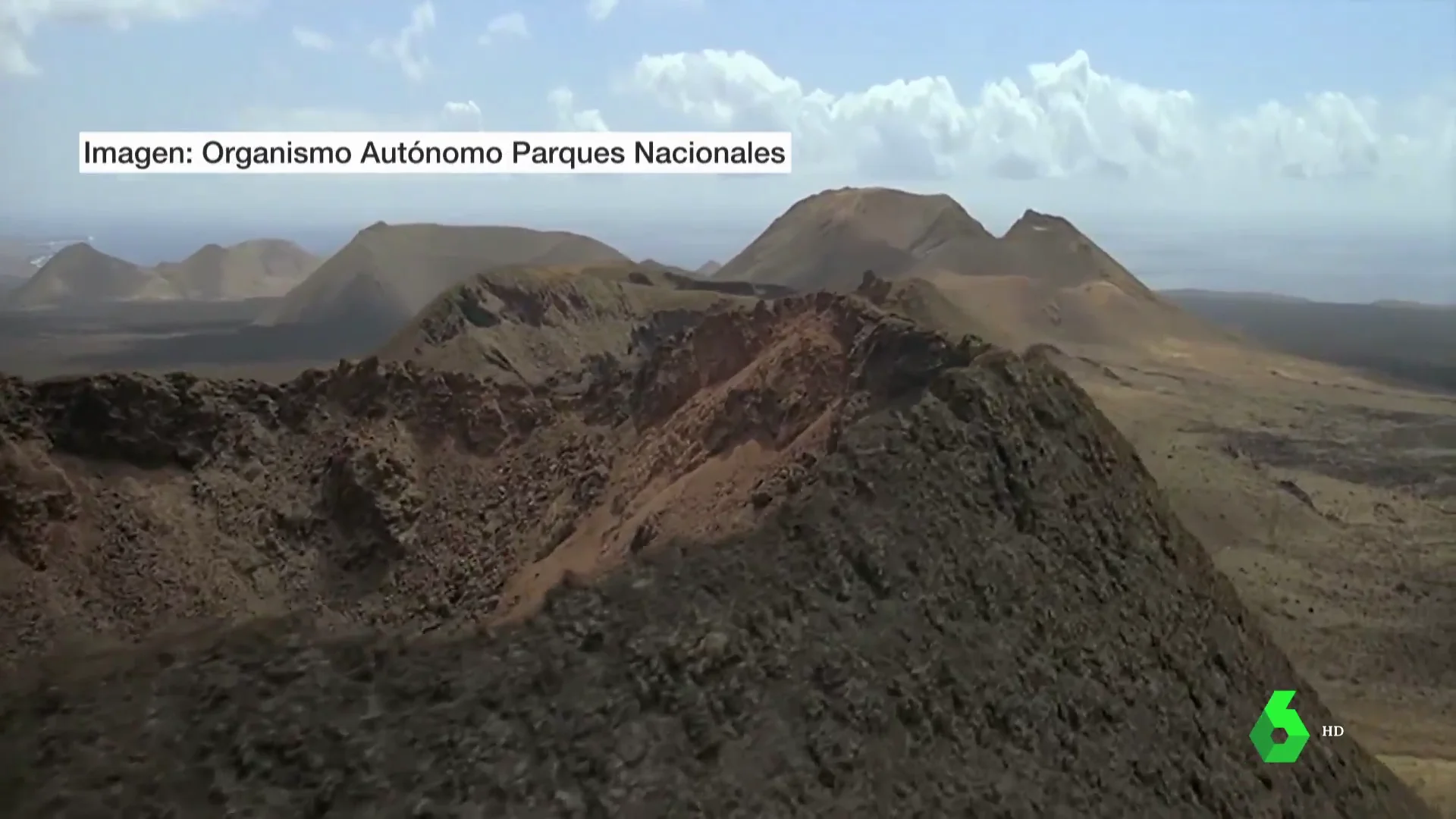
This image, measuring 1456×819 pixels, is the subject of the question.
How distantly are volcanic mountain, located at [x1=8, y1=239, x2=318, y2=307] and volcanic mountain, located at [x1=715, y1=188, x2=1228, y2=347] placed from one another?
21.5 metres

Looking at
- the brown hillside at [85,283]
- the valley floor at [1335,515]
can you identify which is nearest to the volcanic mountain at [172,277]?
the brown hillside at [85,283]

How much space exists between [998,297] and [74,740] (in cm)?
4682

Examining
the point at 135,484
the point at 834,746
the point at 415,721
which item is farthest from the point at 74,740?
the point at 135,484

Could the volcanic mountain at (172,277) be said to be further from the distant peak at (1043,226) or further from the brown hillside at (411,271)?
the distant peak at (1043,226)

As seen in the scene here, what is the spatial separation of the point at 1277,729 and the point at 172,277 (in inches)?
1043

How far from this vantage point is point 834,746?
6.12 meters

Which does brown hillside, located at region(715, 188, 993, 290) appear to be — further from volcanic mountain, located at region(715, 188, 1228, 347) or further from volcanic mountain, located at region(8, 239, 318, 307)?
volcanic mountain, located at region(8, 239, 318, 307)

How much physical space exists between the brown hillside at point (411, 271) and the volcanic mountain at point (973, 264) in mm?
18286

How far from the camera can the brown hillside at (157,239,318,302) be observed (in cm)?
2762

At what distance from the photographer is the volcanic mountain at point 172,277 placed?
16.8 m

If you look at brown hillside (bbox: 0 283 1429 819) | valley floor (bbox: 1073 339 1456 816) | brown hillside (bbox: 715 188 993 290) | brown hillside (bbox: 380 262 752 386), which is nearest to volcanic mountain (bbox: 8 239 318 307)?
brown hillside (bbox: 380 262 752 386)

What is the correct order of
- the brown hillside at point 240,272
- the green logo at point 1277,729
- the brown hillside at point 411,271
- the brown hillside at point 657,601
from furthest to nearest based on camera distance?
the brown hillside at point 411,271 < the brown hillside at point 240,272 < the green logo at point 1277,729 < the brown hillside at point 657,601

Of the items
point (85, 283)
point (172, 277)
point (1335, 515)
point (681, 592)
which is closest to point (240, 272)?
point (172, 277)

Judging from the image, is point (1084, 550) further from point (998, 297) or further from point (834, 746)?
point (998, 297)
